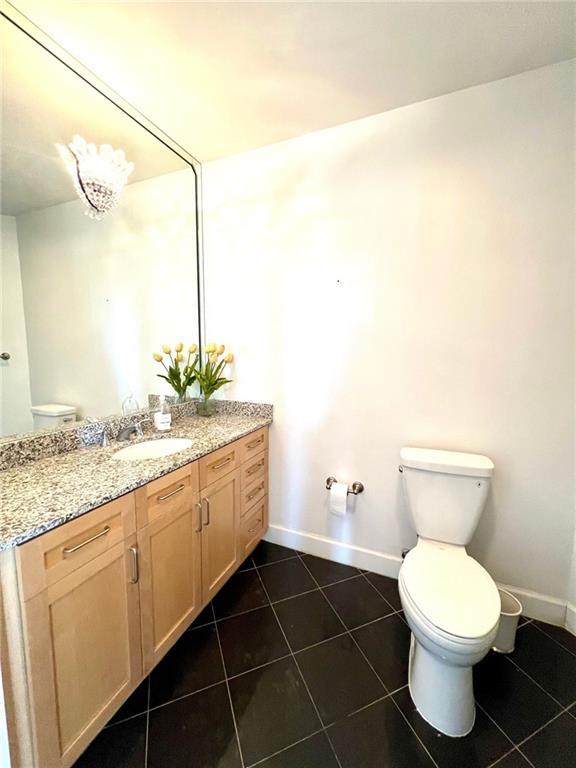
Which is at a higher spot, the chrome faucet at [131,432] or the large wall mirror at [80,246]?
the large wall mirror at [80,246]

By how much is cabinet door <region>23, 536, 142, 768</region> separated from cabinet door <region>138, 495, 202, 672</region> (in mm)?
48

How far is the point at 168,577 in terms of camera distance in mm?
1243

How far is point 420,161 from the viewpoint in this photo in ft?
5.20

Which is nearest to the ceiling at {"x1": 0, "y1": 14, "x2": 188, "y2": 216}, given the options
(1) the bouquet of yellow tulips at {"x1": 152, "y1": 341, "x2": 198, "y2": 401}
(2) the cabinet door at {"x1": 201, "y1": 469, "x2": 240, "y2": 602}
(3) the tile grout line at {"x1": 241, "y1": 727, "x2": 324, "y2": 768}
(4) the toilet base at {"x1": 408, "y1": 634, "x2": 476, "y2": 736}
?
(1) the bouquet of yellow tulips at {"x1": 152, "y1": 341, "x2": 198, "y2": 401}

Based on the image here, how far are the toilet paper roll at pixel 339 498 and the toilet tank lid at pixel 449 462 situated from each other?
43 centimetres

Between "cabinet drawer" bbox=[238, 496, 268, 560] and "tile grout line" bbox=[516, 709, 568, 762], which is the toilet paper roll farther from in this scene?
"tile grout line" bbox=[516, 709, 568, 762]

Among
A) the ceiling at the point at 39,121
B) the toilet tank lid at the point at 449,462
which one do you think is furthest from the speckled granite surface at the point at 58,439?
the toilet tank lid at the point at 449,462

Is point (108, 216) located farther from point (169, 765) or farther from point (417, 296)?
point (169, 765)

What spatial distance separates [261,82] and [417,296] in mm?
1254

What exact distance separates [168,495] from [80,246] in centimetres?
137

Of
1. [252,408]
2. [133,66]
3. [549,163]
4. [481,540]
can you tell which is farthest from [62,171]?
[481,540]

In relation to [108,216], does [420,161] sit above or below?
above

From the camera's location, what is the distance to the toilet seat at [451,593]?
100cm

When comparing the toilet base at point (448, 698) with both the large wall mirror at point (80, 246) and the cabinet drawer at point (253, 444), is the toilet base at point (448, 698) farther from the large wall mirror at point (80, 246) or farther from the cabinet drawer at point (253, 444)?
the large wall mirror at point (80, 246)
